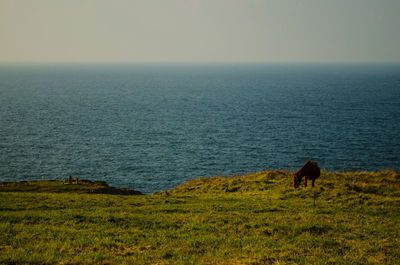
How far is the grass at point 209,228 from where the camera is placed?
1466 centimetres

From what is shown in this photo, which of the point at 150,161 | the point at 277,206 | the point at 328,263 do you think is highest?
the point at 328,263

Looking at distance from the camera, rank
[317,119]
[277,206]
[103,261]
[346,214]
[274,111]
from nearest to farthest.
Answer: [103,261] < [346,214] < [277,206] < [317,119] < [274,111]

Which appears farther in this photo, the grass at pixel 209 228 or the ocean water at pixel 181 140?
the ocean water at pixel 181 140

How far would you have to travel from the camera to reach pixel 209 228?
19.2 metres

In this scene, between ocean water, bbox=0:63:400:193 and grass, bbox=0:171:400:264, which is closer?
grass, bbox=0:171:400:264

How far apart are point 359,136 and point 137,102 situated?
354 feet

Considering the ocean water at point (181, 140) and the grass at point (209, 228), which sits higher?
A: the grass at point (209, 228)

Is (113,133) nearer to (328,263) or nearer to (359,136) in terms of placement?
(359,136)

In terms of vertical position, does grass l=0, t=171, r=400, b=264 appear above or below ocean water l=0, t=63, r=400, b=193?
above

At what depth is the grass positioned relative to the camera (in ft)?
48.1

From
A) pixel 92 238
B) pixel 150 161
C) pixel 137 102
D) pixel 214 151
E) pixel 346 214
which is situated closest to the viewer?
pixel 92 238

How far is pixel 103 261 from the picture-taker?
45.5 feet

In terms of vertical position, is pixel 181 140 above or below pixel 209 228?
below

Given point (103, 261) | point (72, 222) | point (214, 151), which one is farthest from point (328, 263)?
point (214, 151)
